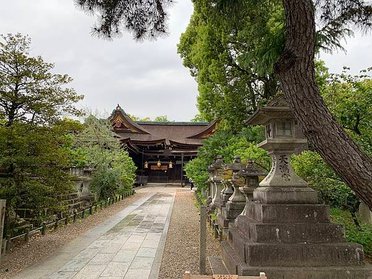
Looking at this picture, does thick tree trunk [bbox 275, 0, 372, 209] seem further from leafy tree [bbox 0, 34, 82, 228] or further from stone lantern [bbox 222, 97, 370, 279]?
leafy tree [bbox 0, 34, 82, 228]

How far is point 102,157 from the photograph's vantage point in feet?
51.8

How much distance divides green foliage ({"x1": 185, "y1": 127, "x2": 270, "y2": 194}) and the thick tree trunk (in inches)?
198

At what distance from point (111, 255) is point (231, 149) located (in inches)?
218

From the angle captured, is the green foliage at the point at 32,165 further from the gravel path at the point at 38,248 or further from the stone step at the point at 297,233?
the stone step at the point at 297,233

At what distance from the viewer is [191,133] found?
36.7 m

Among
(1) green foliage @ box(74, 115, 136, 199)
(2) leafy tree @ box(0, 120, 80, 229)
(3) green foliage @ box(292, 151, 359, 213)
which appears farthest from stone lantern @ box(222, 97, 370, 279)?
(1) green foliage @ box(74, 115, 136, 199)

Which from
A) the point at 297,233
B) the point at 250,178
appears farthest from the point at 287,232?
the point at 250,178

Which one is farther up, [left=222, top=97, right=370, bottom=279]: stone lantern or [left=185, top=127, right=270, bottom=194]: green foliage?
[left=185, top=127, right=270, bottom=194]: green foliage

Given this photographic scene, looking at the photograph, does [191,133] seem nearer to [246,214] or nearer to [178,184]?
[178,184]

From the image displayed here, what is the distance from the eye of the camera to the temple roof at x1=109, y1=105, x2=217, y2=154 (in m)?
30.7

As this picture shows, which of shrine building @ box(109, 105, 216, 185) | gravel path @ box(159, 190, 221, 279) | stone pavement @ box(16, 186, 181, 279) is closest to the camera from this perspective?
stone pavement @ box(16, 186, 181, 279)

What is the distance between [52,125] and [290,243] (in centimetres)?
527

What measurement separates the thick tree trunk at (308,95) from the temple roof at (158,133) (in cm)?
2479

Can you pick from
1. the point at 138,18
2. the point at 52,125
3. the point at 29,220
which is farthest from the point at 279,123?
the point at 29,220
